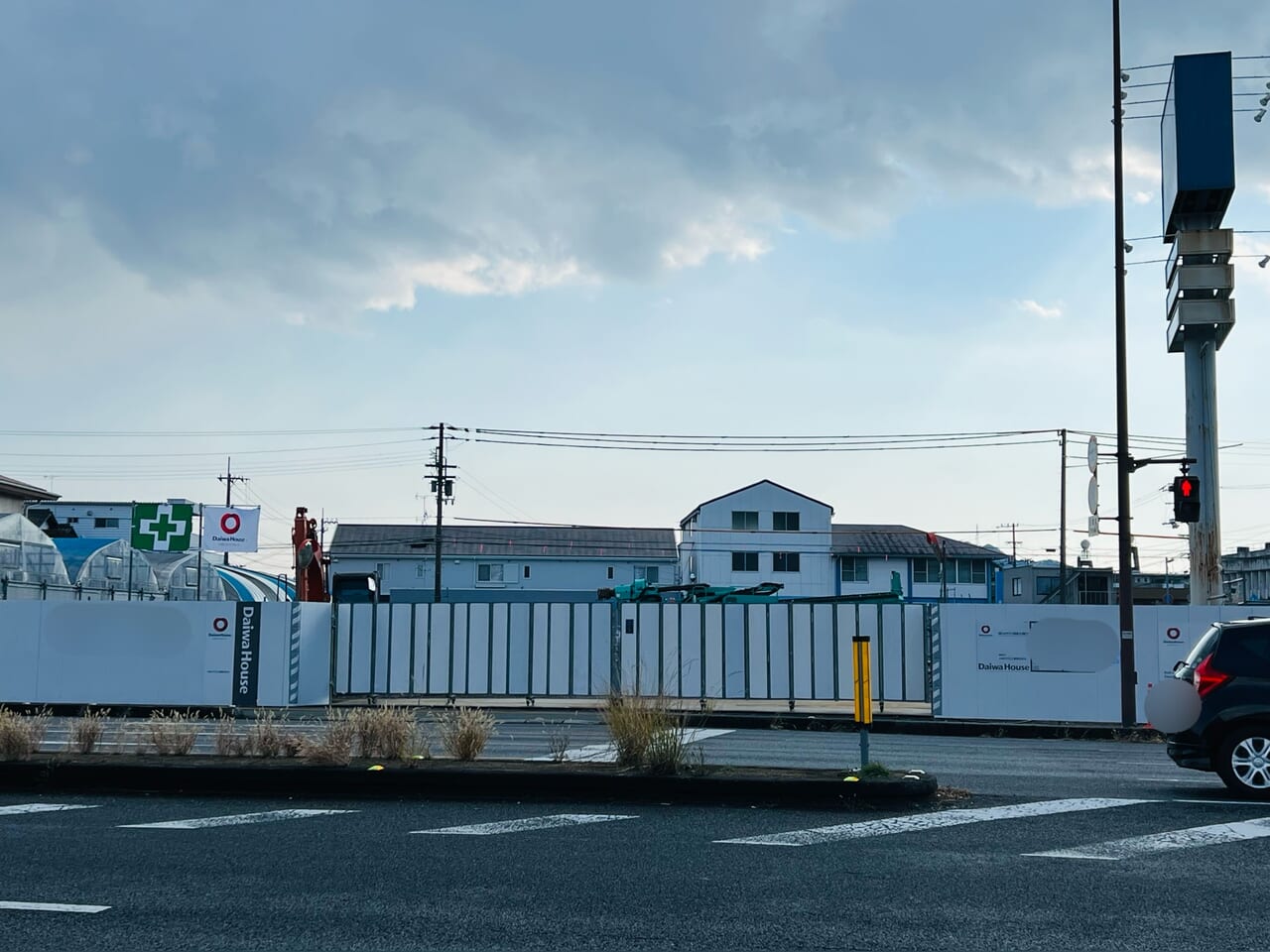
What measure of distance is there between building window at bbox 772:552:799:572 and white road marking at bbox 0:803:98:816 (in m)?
64.0

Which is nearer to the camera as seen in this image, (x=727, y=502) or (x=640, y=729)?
(x=640, y=729)

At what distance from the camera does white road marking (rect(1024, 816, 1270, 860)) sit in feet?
27.3

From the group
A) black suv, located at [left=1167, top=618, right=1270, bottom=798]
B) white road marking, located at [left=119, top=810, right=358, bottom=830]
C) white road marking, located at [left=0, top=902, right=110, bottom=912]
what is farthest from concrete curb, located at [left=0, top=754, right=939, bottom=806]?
white road marking, located at [left=0, top=902, right=110, bottom=912]

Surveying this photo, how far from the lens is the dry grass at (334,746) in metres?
11.2

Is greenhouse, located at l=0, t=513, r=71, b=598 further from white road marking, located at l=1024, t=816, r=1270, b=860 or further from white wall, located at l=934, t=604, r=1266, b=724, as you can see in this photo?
white road marking, located at l=1024, t=816, r=1270, b=860

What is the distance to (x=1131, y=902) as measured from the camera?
6.94 m

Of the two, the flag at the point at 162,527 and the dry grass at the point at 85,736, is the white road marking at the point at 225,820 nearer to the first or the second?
the dry grass at the point at 85,736

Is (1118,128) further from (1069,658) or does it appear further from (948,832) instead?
(948,832)

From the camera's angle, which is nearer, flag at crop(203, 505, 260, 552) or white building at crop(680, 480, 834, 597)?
flag at crop(203, 505, 260, 552)

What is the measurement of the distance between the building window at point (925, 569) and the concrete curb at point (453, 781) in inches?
2629

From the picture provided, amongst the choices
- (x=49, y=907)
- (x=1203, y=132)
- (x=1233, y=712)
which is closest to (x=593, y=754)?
(x=1233, y=712)

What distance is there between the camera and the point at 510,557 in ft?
257

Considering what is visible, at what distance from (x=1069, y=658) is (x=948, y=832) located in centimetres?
1402

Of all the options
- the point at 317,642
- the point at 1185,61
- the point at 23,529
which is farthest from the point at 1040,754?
the point at 23,529
